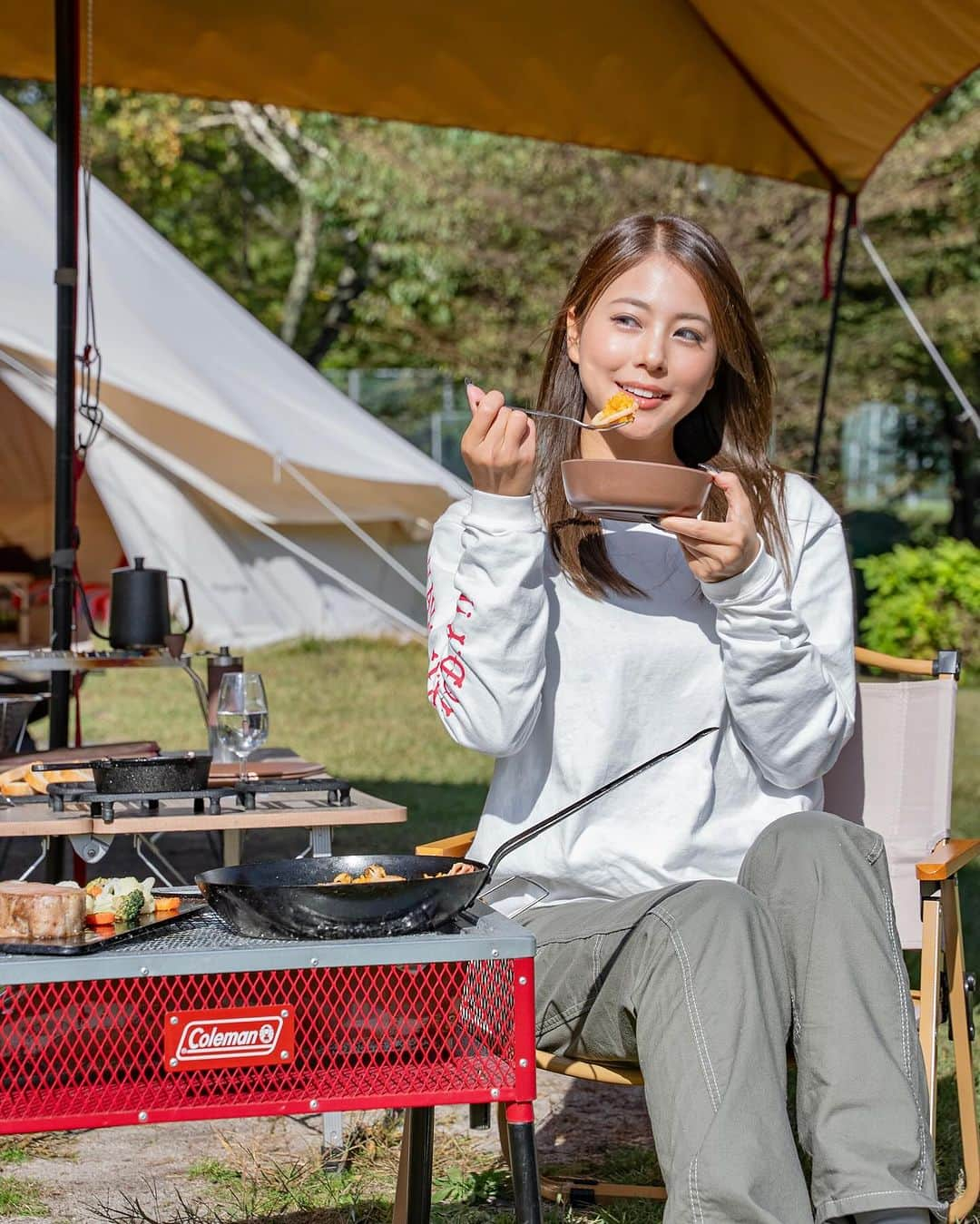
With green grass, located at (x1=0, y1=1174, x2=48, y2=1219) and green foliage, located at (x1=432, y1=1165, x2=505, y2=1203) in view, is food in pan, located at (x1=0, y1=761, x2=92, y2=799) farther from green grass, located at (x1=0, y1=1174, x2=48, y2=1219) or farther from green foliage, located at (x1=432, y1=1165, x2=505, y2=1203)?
green foliage, located at (x1=432, y1=1165, x2=505, y2=1203)

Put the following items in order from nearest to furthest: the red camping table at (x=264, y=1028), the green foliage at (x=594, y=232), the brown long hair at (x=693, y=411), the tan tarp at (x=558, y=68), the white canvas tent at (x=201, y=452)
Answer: the red camping table at (x=264, y=1028)
the brown long hair at (x=693, y=411)
the tan tarp at (x=558, y=68)
the white canvas tent at (x=201, y=452)
the green foliage at (x=594, y=232)

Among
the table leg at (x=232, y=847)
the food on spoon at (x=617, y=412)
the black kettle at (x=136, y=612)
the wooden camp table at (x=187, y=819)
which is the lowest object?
the table leg at (x=232, y=847)

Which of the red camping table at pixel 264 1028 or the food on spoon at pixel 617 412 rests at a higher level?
the food on spoon at pixel 617 412

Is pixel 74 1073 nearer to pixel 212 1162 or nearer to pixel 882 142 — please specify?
pixel 212 1162

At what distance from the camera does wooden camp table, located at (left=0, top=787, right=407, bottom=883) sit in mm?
2328

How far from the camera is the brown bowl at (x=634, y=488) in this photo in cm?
188

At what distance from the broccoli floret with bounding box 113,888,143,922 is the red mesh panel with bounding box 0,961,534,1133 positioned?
9 cm

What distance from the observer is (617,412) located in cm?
211

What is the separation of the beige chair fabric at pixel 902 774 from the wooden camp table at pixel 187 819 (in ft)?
2.52

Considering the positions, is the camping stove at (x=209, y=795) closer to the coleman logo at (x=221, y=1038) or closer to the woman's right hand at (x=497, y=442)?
the woman's right hand at (x=497, y=442)

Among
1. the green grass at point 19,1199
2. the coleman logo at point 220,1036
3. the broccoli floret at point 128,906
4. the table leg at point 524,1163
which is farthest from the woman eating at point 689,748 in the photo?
the green grass at point 19,1199

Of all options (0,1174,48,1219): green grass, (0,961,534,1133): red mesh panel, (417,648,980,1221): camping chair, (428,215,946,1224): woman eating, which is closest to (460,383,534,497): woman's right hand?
(428,215,946,1224): woman eating

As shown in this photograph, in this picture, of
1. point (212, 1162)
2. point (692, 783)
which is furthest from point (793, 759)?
point (212, 1162)

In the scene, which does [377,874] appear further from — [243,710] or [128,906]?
[243,710]
